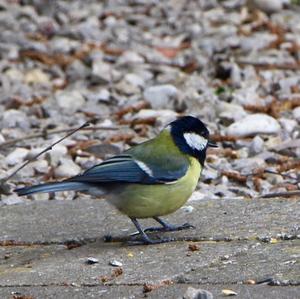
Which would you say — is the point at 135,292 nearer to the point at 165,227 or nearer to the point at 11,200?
the point at 165,227

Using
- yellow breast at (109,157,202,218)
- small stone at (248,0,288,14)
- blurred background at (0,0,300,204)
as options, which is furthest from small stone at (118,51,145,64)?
yellow breast at (109,157,202,218)

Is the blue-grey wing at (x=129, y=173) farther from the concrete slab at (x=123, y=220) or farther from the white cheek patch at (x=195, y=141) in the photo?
the concrete slab at (x=123, y=220)

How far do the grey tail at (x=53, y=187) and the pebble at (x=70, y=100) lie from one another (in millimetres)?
3042

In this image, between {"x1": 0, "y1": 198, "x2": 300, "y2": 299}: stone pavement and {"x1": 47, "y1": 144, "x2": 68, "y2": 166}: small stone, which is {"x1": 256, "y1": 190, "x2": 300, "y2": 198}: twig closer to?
{"x1": 0, "y1": 198, "x2": 300, "y2": 299}: stone pavement

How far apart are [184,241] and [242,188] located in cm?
139

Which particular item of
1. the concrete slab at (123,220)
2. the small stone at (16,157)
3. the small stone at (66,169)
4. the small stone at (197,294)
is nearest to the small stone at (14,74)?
the small stone at (16,157)

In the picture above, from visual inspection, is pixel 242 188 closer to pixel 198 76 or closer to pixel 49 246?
pixel 49 246

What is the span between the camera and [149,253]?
5090mm

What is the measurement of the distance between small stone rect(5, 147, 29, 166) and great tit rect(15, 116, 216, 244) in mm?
1844

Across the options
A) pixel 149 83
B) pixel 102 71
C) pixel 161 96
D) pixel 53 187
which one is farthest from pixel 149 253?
pixel 102 71

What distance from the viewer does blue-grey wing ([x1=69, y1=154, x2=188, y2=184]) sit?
5406 millimetres

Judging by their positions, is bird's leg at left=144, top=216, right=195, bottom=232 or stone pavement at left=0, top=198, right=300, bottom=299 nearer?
stone pavement at left=0, top=198, right=300, bottom=299

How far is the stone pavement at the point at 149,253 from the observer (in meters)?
4.38

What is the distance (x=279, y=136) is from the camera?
7457 millimetres
